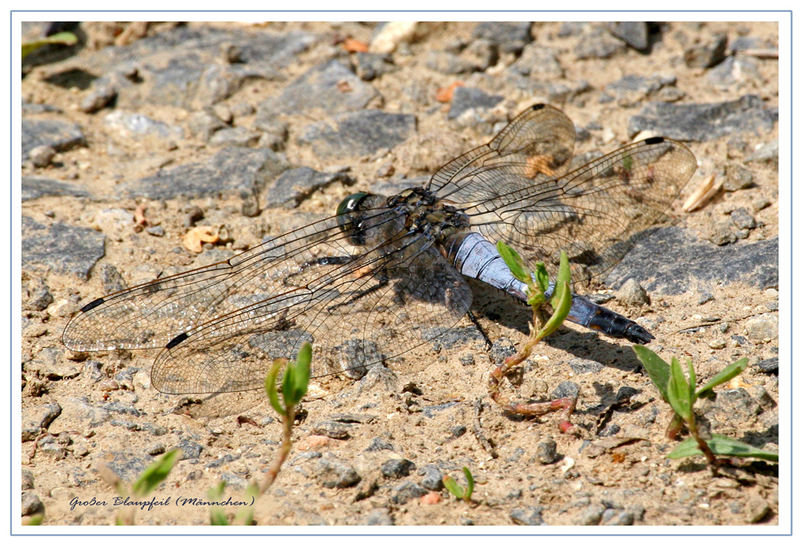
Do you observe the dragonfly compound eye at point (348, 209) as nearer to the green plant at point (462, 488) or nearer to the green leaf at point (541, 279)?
the green leaf at point (541, 279)

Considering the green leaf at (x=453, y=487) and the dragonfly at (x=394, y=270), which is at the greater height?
the dragonfly at (x=394, y=270)

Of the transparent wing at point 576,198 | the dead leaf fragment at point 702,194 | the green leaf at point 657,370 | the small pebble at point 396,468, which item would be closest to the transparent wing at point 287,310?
the transparent wing at point 576,198

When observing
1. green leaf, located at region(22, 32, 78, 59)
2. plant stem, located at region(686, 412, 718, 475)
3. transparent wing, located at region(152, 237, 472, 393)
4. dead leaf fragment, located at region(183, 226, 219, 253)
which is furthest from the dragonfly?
green leaf, located at region(22, 32, 78, 59)

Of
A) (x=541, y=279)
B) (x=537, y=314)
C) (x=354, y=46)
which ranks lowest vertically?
(x=537, y=314)

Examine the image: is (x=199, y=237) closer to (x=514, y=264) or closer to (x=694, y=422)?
(x=514, y=264)

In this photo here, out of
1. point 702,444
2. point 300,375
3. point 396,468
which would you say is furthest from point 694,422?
point 300,375
